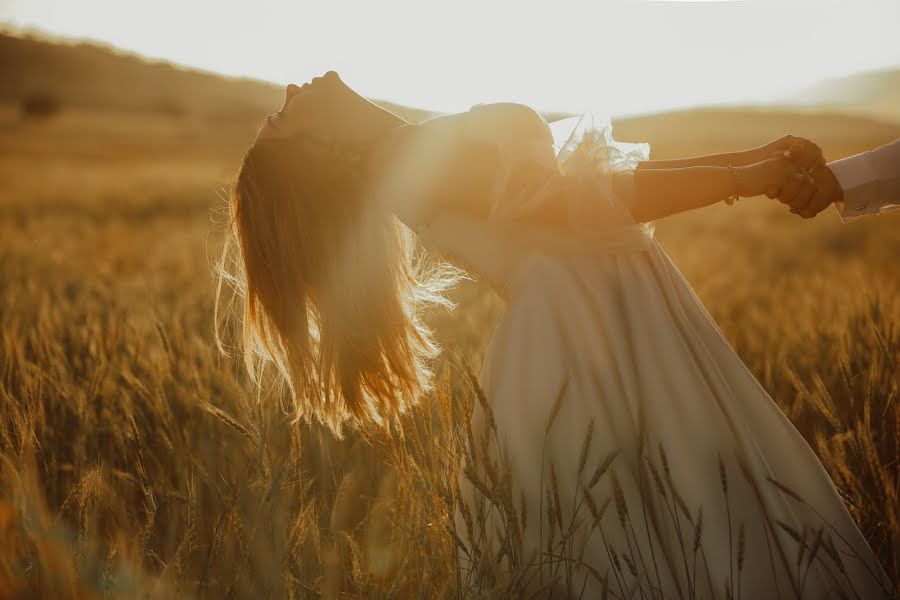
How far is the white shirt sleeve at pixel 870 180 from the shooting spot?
1253mm

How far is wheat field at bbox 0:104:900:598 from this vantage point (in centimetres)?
89

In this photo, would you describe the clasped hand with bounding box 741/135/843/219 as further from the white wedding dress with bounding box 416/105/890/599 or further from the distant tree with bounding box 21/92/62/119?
the distant tree with bounding box 21/92/62/119

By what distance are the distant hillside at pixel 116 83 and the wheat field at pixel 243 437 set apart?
3804 cm

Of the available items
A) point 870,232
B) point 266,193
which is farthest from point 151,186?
point 266,193

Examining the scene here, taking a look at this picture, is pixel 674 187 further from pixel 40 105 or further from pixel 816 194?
pixel 40 105

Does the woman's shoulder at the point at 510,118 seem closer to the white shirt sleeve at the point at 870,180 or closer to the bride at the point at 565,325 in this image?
the bride at the point at 565,325

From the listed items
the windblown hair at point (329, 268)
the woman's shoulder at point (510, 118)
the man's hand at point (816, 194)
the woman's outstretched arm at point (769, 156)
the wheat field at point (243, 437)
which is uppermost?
the woman's shoulder at point (510, 118)

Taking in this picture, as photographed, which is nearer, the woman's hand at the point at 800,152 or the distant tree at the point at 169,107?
the woman's hand at the point at 800,152

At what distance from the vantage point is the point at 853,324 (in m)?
2.17

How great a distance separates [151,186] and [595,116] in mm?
15854

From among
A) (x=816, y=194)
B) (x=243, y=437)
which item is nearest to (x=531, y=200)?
(x=816, y=194)

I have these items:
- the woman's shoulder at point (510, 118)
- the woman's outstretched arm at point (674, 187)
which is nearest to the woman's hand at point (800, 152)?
the woman's outstretched arm at point (674, 187)

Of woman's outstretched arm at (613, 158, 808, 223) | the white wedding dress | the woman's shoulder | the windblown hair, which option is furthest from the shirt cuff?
the windblown hair

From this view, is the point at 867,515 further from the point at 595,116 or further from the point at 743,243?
the point at 743,243
